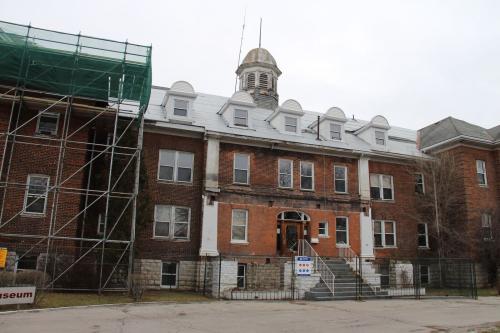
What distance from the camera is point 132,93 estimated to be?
22.2 metres

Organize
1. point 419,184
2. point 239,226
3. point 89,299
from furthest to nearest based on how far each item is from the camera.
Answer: point 419,184 < point 239,226 < point 89,299

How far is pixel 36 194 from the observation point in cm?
1991

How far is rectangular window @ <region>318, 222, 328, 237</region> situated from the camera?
82.7 feet

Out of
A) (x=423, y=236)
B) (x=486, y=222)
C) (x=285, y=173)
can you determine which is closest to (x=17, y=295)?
(x=285, y=173)

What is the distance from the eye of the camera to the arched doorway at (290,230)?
2445cm

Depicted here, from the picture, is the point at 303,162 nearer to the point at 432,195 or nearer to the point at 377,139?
the point at 377,139

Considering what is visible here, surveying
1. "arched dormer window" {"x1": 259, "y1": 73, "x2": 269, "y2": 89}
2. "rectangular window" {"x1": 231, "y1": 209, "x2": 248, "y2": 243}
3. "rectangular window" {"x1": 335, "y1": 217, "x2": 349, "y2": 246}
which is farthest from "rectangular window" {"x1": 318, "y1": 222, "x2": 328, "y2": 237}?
"arched dormer window" {"x1": 259, "y1": 73, "x2": 269, "y2": 89}

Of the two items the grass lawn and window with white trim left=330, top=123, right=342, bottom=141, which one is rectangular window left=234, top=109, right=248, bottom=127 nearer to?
window with white trim left=330, top=123, right=342, bottom=141

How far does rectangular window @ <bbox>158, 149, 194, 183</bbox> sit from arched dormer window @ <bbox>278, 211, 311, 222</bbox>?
5418 mm

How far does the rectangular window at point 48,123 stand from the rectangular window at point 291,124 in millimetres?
12798

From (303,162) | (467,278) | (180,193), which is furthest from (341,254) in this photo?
(180,193)

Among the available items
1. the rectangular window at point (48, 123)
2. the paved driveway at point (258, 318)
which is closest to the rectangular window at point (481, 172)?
the paved driveway at point (258, 318)

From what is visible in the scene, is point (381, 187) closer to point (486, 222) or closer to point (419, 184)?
point (419, 184)

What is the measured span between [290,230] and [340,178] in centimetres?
456
